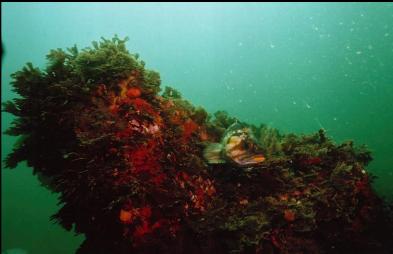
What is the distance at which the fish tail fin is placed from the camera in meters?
4.60

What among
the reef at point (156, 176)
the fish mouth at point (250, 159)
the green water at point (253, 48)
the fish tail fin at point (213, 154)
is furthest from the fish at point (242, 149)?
the green water at point (253, 48)

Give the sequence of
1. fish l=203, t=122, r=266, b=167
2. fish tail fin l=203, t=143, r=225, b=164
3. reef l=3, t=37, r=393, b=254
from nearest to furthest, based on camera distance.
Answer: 1. reef l=3, t=37, r=393, b=254
2. fish l=203, t=122, r=266, b=167
3. fish tail fin l=203, t=143, r=225, b=164

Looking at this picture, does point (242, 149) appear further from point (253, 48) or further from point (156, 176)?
point (253, 48)

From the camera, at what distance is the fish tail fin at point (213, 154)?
15.1 ft

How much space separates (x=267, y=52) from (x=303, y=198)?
142244 mm

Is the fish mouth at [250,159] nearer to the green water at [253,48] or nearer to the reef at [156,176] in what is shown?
the reef at [156,176]

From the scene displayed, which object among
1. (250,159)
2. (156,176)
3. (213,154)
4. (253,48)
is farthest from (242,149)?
(253,48)

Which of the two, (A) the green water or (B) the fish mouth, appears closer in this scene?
(B) the fish mouth

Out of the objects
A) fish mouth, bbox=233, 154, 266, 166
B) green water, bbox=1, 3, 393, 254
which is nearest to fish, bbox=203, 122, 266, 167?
fish mouth, bbox=233, 154, 266, 166

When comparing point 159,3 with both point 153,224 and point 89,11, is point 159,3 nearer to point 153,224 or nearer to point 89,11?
point 89,11

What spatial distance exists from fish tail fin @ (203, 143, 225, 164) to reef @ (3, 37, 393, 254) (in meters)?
0.13

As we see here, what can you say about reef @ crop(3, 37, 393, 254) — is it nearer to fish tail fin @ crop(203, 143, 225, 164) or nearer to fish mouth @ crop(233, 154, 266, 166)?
fish tail fin @ crop(203, 143, 225, 164)

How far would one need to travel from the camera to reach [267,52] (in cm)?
13912

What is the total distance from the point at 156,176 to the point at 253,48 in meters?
141
